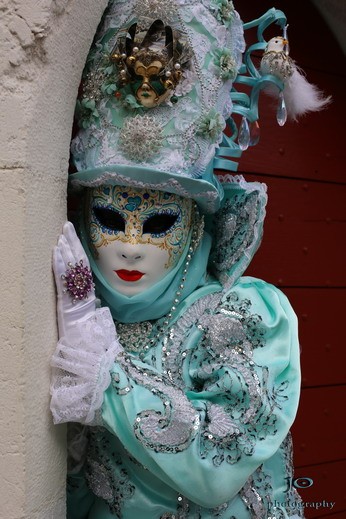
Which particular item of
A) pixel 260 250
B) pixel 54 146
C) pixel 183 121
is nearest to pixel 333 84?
pixel 260 250

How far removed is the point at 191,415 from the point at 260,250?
2.42 feet

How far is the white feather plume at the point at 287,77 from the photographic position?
4.22 ft

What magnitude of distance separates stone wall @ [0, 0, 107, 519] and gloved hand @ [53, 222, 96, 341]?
0.07 ft

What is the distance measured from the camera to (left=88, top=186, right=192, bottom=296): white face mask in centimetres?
120

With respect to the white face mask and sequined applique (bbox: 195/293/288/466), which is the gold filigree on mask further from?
sequined applique (bbox: 195/293/288/466)

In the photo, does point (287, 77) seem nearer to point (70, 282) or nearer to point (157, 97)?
point (157, 97)

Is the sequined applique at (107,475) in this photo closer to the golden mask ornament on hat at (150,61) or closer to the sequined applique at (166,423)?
the sequined applique at (166,423)

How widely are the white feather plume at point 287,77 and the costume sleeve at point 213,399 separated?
380 mm

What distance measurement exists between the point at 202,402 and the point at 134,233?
30 cm

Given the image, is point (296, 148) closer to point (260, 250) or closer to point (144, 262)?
point (260, 250)

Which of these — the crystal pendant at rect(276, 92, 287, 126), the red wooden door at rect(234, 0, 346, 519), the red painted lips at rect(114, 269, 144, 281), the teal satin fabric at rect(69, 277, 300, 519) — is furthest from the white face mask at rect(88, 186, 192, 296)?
the red wooden door at rect(234, 0, 346, 519)

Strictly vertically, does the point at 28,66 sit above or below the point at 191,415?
above

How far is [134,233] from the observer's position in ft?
3.95

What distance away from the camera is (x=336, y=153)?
1.95m
